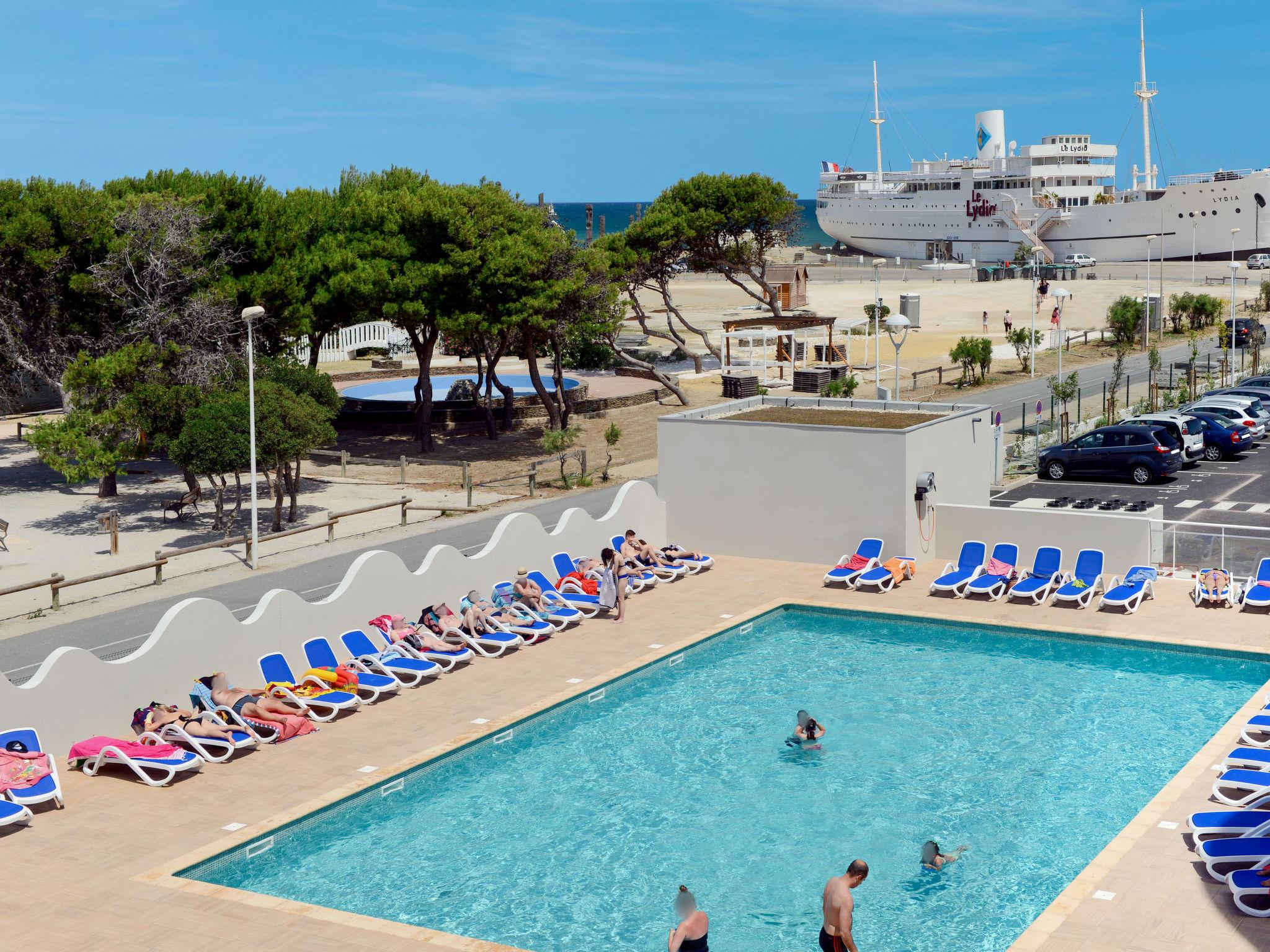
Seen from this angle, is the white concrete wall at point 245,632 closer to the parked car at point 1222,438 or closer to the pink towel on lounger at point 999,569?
the pink towel on lounger at point 999,569

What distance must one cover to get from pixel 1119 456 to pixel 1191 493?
1798 millimetres

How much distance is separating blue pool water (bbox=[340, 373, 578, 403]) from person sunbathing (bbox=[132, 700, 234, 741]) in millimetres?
28554

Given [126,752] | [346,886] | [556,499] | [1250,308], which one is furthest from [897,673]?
[1250,308]

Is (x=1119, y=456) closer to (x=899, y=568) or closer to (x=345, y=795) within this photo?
(x=899, y=568)

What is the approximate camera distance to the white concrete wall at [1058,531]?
20.5 metres

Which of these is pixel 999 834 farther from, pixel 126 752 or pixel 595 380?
pixel 595 380

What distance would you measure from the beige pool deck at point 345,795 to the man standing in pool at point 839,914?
5.14 feet

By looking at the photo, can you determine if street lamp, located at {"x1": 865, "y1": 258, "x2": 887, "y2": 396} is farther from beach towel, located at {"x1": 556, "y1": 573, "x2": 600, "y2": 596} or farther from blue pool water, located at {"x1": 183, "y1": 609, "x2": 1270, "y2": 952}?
blue pool water, located at {"x1": 183, "y1": 609, "x2": 1270, "y2": 952}

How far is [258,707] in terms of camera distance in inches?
578

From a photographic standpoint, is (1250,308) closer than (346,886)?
No

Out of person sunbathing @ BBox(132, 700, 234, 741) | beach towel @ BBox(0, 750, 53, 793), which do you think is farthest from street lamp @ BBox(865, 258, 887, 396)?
beach towel @ BBox(0, 750, 53, 793)

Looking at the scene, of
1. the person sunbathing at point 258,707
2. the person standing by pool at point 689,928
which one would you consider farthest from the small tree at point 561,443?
the person standing by pool at point 689,928

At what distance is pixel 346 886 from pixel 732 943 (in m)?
3.40

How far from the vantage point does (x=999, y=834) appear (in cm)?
1248
